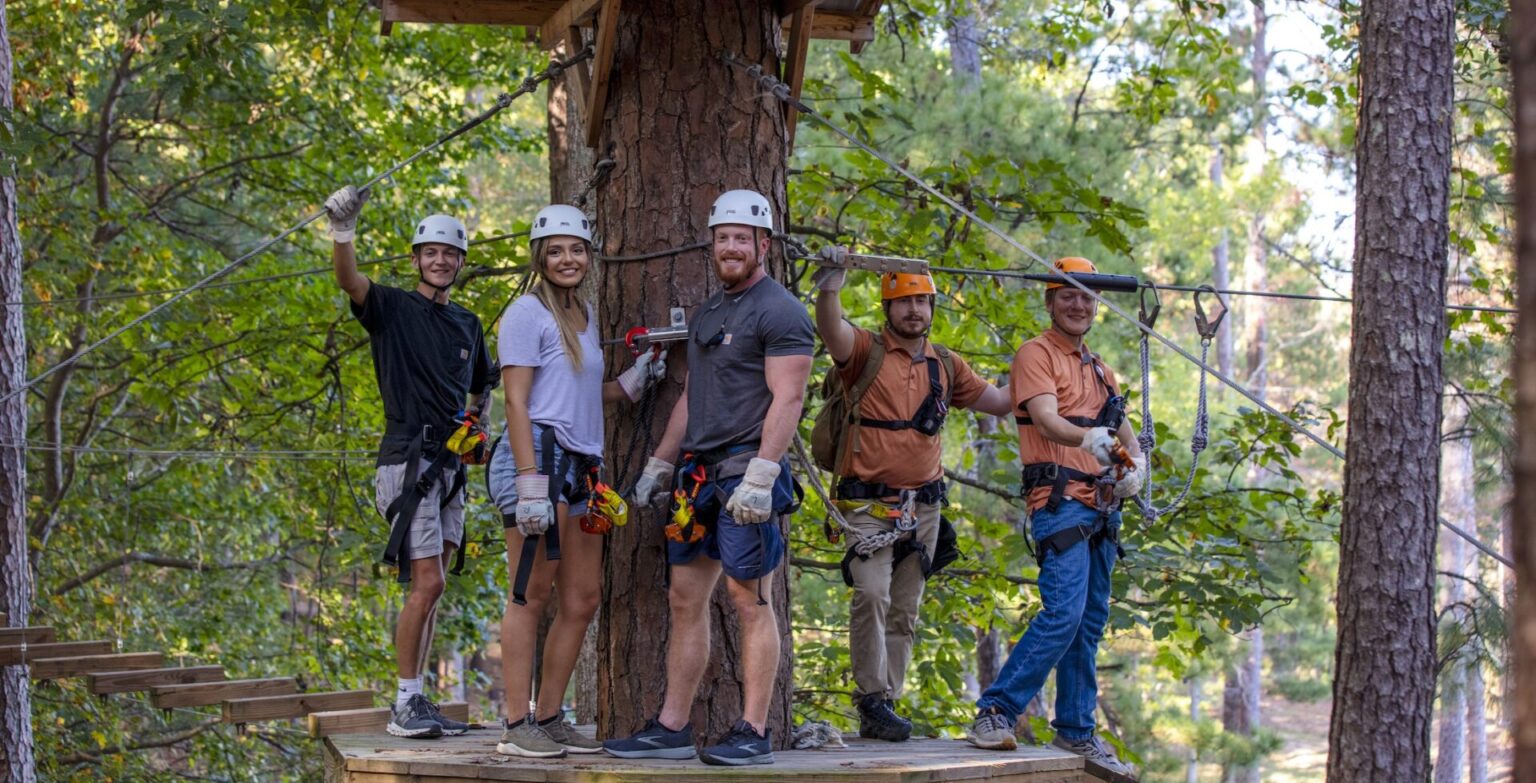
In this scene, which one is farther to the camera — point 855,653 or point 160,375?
point 160,375

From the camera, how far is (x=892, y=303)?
5230mm

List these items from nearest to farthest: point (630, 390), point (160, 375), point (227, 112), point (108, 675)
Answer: point (630, 390) < point (108, 675) < point (160, 375) < point (227, 112)

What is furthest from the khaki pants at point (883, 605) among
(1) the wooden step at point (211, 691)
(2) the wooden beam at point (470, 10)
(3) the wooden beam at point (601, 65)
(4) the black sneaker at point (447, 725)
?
(1) the wooden step at point (211, 691)

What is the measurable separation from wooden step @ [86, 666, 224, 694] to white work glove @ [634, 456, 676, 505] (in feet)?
8.55

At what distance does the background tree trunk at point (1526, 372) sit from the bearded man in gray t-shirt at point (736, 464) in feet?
10.4

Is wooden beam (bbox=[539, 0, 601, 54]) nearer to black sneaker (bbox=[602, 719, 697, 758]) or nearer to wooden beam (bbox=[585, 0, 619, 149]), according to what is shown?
wooden beam (bbox=[585, 0, 619, 149])

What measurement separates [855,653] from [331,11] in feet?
25.8

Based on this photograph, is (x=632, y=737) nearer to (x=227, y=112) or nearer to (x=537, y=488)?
(x=537, y=488)

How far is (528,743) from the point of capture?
4344 millimetres

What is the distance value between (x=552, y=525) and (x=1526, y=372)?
142 inches

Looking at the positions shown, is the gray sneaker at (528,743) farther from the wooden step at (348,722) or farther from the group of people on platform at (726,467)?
the wooden step at (348,722)

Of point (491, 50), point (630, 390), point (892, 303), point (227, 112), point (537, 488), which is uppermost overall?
point (491, 50)

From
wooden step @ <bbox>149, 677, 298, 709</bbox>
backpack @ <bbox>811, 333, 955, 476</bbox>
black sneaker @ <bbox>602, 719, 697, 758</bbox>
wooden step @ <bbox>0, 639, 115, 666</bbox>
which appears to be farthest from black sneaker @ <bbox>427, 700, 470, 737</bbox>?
wooden step @ <bbox>0, 639, 115, 666</bbox>

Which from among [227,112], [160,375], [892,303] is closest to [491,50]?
[227,112]
